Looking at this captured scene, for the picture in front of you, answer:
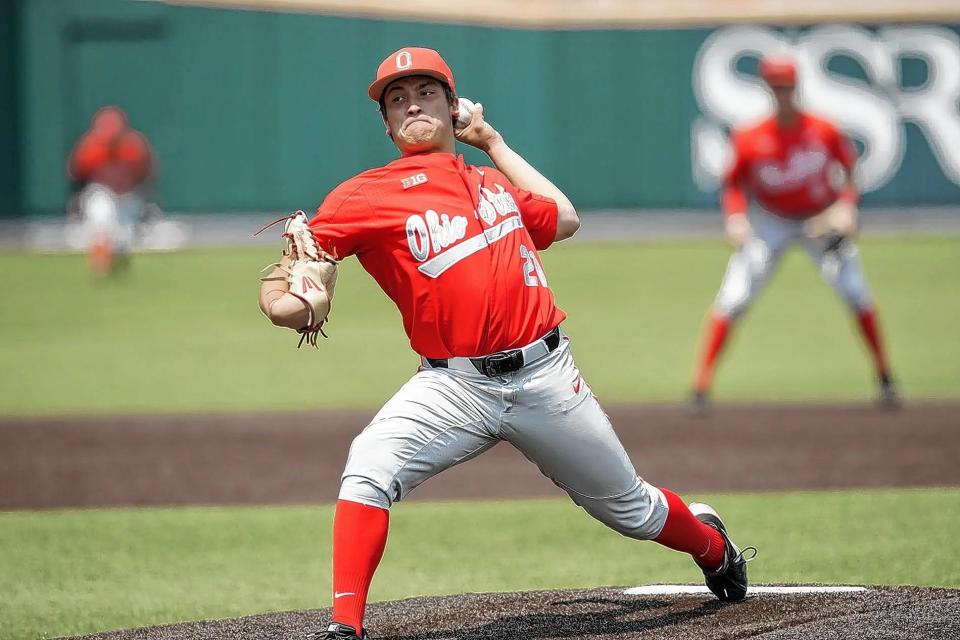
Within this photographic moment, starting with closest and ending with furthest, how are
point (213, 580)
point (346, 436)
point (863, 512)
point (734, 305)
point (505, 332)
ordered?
1. point (505, 332)
2. point (213, 580)
3. point (863, 512)
4. point (346, 436)
5. point (734, 305)

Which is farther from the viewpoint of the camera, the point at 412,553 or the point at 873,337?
the point at 873,337

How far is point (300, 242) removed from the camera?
4.66 m

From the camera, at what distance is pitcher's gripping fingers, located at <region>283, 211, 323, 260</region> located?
4642 mm

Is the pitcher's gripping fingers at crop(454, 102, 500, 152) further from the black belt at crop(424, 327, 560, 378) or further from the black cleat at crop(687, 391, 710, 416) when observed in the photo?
the black cleat at crop(687, 391, 710, 416)

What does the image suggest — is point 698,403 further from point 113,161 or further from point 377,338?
point 113,161

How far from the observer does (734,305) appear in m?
10.8

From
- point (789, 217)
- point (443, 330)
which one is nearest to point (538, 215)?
point (443, 330)

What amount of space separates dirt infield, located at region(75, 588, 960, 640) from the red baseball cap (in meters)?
1.87

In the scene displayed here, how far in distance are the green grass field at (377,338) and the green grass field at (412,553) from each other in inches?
146

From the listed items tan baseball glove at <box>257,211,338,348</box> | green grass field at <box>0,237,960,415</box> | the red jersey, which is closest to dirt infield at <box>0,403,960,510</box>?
green grass field at <box>0,237,960,415</box>

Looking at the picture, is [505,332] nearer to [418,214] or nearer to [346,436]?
[418,214]

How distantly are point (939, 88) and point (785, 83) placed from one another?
17559mm

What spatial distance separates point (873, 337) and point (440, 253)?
263 inches

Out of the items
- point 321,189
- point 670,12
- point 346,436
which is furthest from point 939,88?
point 346,436
